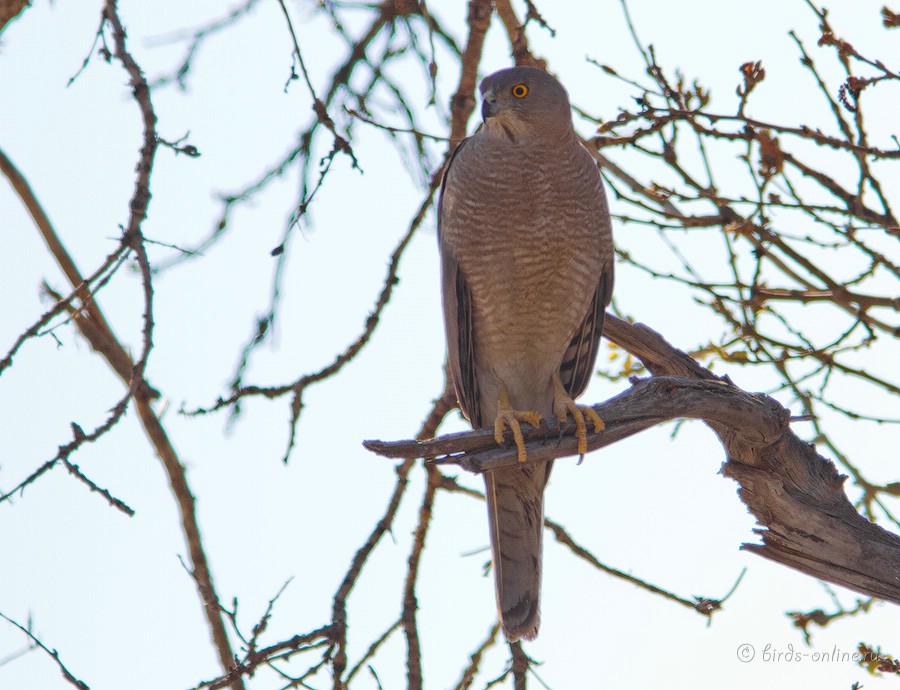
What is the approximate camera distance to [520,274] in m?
4.94

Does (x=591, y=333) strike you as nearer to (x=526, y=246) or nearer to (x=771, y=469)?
(x=526, y=246)

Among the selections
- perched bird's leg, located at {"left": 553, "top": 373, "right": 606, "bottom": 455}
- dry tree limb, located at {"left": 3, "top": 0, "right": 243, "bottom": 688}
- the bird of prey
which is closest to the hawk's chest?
the bird of prey

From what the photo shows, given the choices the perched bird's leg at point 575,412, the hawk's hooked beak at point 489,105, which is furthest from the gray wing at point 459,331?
the perched bird's leg at point 575,412

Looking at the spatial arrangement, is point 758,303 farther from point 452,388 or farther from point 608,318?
point 452,388

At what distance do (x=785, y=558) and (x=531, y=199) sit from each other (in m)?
2.02

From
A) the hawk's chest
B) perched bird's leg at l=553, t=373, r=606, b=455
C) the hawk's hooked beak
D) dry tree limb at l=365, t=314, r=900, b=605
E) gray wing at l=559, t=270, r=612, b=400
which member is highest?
the hawk's hooked beak

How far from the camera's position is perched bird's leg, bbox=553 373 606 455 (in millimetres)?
4238

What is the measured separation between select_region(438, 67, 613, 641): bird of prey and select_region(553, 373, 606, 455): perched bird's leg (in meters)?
0.01

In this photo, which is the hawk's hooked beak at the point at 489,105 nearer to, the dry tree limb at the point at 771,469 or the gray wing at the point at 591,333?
the gray wing at the point at 591,333

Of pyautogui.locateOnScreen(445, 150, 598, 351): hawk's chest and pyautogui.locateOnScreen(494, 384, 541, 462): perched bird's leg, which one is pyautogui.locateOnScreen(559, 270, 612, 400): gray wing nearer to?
pyautogui.locateOnScreen(445, 150, 598, 351): hawk's chest

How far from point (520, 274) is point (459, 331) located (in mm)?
436

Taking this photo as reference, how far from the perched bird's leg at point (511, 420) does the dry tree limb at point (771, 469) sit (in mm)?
77

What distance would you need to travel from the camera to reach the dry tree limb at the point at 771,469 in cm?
386

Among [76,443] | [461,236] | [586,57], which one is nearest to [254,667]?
[76,443]
